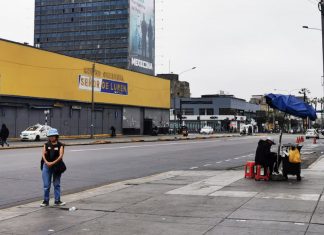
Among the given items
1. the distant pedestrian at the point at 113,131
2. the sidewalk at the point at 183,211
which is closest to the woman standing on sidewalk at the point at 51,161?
the sidewalk at the point at 183,211

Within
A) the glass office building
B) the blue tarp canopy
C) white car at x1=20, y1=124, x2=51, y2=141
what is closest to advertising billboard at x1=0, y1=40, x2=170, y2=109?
white car at x1=20, y1=124, x2=51, y2=141

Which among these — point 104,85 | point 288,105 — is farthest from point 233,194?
point 104,85

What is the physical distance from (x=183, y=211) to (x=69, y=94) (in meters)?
45.5

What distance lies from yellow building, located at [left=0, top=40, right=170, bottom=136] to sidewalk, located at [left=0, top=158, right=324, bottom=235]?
34.6m

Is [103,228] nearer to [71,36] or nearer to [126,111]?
[126,111]

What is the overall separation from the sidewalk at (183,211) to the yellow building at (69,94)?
114 ft

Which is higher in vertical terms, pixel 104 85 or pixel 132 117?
pixel 104 85

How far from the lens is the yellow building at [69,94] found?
1773 inches

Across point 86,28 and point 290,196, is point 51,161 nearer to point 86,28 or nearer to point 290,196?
point 290,196

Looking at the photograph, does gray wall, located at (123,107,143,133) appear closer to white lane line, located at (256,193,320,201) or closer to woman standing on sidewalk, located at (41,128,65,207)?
white lane line, located at (256,193,320,201)

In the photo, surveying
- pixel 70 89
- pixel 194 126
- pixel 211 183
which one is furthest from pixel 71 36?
pixel 211 183

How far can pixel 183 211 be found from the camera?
8.95 meters

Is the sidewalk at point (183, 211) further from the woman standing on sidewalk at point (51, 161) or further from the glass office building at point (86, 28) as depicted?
the glass office building at point (86, 28)

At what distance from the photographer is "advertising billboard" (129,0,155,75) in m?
110
